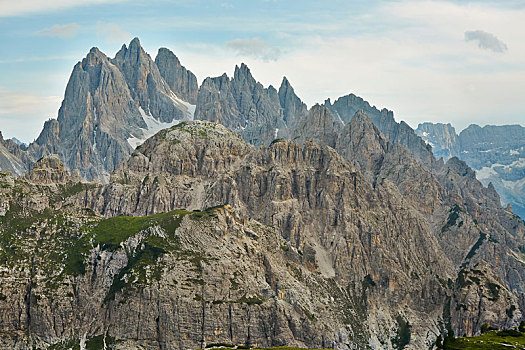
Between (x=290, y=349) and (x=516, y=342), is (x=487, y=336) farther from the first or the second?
(x=290, y=349)

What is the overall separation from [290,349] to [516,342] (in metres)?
64.5

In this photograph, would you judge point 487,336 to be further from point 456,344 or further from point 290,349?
point 290,349

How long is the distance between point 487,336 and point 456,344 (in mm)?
21115

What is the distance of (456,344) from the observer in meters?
177

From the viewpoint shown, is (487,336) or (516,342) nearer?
(516,342)

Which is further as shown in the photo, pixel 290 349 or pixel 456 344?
pixel 290 349

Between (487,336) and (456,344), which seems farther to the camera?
(487,336)

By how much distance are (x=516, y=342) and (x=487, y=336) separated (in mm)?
17556

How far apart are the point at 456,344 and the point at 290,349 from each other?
49.2 metres

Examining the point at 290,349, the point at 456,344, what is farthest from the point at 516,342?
the point at 290,349

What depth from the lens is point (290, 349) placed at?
646 ft

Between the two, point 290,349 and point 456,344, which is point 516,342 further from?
point 290,349

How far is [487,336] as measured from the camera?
192875 mm

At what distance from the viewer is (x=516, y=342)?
175625 millimetres
